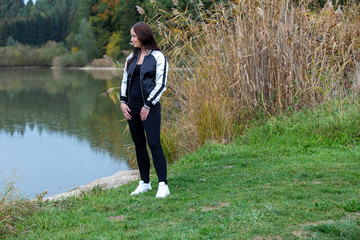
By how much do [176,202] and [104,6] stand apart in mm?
64069

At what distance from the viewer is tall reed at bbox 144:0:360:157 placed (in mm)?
7145

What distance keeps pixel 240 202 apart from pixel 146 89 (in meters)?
1.37

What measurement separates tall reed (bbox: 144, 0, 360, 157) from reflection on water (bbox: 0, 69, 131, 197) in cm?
234

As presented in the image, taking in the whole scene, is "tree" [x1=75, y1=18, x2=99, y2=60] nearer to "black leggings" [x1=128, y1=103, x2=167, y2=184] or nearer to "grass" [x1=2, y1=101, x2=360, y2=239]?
"grass" [x1=2, y1=101, x2=360, y2=239]

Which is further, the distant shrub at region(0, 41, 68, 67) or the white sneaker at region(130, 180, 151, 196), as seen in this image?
the distant shrub at region(0, 41, 68, 67)

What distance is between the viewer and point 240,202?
3.75 metres

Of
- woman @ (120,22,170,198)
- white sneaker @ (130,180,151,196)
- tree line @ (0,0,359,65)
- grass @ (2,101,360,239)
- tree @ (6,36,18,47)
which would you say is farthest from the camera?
tree @ (6,36,18,47)

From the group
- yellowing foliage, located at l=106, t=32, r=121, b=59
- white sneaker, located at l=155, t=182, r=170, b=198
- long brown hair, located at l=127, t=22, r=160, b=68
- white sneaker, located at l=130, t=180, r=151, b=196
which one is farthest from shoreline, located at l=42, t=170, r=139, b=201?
yellowing foliage, located at l=106, t=32, r=121, b=59

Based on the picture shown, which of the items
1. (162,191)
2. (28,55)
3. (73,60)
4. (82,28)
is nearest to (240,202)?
(162,191)

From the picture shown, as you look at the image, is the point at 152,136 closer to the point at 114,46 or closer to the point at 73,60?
the point at 114,46

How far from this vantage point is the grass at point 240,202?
316 cm

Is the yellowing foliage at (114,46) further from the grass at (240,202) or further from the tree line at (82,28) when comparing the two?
the grass at (240,202)

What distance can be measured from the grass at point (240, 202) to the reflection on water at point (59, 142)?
Answer: 7.19ft

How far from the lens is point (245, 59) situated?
7305 millimetres
